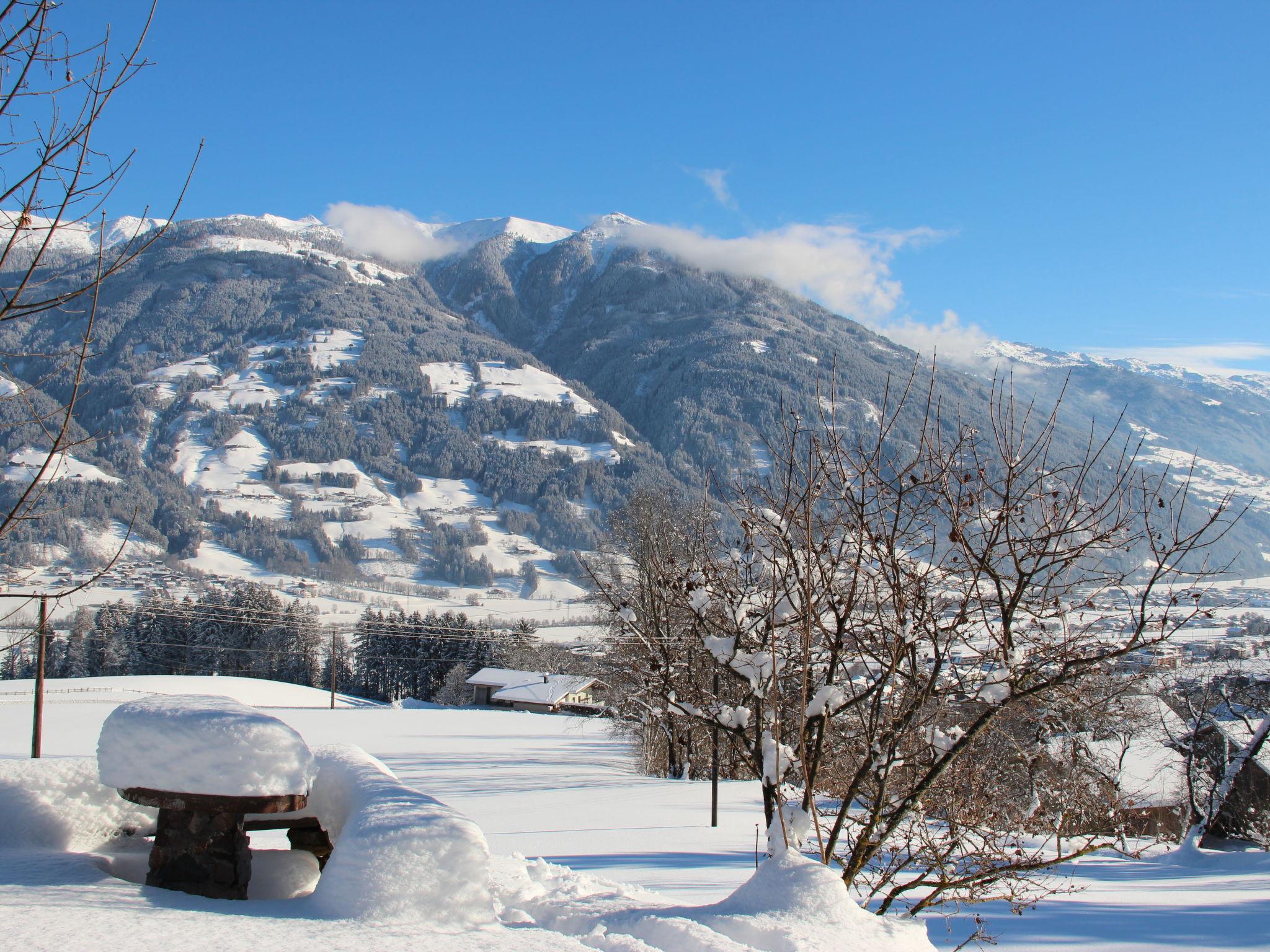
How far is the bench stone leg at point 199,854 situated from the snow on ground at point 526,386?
533 feet

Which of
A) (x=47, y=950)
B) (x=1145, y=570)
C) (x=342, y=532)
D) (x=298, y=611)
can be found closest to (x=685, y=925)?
(x=47, y=950)

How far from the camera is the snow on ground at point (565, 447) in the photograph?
155000 millimetres

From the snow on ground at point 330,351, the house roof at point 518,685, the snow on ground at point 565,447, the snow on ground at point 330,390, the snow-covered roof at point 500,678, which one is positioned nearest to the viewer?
the house roof at point 518,685

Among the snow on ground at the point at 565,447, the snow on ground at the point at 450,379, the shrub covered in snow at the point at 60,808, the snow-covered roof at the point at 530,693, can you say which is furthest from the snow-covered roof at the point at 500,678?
the snow on ground at the point at 450,379

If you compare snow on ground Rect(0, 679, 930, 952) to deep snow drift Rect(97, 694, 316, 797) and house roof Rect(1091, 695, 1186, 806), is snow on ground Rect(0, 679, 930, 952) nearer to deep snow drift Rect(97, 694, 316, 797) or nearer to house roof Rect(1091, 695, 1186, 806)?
deep snow drift Rect(97, 694, 316, 797)

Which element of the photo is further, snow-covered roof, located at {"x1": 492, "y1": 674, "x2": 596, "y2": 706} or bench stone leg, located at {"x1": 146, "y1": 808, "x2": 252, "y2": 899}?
snow-covered roof, located at {"x1": 492, "y1": 674, "x2": 596, "y2": 706}

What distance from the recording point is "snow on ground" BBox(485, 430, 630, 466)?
155m

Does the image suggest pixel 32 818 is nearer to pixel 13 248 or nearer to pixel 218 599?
pixel 13 248

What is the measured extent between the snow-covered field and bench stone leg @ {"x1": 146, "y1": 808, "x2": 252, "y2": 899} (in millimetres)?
248

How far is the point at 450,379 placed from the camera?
188 m

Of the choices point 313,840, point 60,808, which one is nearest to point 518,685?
point 313,840

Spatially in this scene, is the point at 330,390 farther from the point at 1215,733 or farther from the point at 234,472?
the point at 1215,733

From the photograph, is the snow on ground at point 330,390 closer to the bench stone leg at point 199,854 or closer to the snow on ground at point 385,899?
the snow on ground at point 385,899

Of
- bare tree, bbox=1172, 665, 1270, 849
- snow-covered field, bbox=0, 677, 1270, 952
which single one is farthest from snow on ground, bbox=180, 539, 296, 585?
bare tree, bbox=1172, 665, 1270, 849
